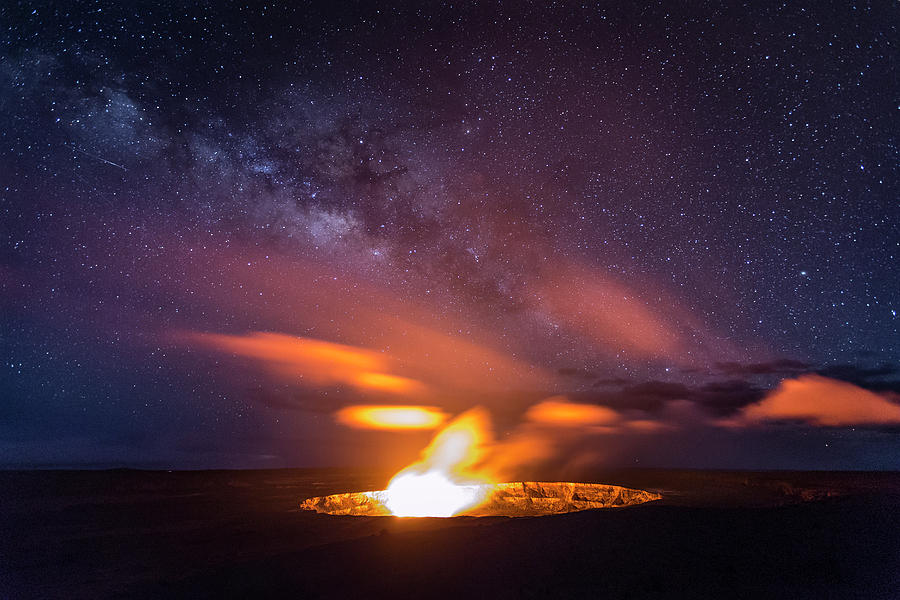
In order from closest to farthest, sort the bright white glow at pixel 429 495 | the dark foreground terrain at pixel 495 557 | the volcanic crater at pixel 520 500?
the dark foreground terrain at pixel 495 557
the bright white glow at pixel 429 495
the volcanic crater at pixel 520 500

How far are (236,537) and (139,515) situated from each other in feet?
38.3

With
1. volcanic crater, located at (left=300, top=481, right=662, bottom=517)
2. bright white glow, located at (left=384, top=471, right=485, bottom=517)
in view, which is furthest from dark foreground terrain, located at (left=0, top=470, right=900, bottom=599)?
volcanic crater, located at (left=300, top=481, right=662, bottom=517)

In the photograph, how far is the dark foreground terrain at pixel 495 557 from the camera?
11.1 meters

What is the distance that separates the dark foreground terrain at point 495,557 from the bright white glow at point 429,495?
7832 mm

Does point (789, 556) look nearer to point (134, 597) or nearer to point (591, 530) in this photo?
point (591, 530)

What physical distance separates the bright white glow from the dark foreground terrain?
7.83 meters

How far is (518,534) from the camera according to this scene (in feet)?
51.0

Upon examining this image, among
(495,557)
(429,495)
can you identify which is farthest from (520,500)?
(495,557)

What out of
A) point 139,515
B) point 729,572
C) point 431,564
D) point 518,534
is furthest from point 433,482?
point 729,572

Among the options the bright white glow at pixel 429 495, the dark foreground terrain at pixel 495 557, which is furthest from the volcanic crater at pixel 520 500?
the dark foreground terrain at pixel 495 557

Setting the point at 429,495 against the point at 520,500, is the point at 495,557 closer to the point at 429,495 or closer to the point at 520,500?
the point at 520,500

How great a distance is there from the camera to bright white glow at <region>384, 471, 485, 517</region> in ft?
95.1

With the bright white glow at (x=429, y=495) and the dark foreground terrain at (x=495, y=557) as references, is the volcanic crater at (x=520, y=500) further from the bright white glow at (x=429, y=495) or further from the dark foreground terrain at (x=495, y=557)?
the dark foreground terrain at (x=495, y=557)

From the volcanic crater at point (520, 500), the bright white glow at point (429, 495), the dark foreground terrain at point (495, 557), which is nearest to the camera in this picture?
the dark foreground terrain at point (495, 557)
